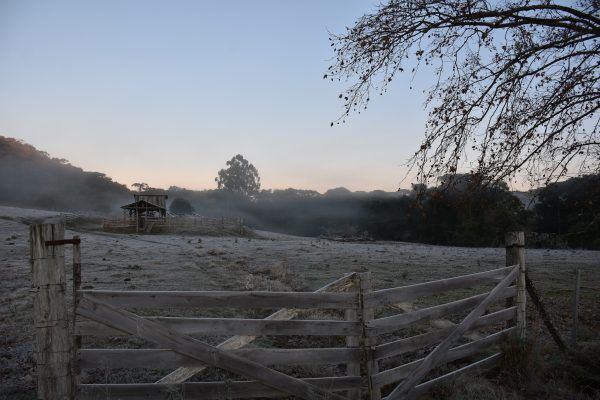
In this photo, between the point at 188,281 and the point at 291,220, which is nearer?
the point at 188,281

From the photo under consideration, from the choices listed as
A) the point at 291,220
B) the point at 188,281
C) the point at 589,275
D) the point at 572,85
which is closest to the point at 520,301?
the point at 572,85

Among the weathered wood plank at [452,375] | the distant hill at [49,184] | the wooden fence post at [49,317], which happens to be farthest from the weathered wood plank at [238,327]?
the distant hill at [49,184]

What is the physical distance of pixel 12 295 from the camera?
9.61 meters

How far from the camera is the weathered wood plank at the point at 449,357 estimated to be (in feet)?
15.7

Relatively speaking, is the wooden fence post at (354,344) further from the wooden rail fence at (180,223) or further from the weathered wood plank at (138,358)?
the wooden rail fence at (180,223)

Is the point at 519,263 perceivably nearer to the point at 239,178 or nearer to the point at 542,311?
the point at 542,311

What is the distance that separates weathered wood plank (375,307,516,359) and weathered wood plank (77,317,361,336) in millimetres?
497

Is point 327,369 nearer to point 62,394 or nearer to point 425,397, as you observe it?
point 425,397

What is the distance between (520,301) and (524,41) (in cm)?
462

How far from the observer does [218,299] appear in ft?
13.6

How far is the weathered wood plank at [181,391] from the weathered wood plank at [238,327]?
498 millimetres

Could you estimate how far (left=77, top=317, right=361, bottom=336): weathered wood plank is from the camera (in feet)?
13.0

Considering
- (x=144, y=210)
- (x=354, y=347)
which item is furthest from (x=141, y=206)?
(x=354, y=347)

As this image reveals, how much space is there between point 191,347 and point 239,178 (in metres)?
118
